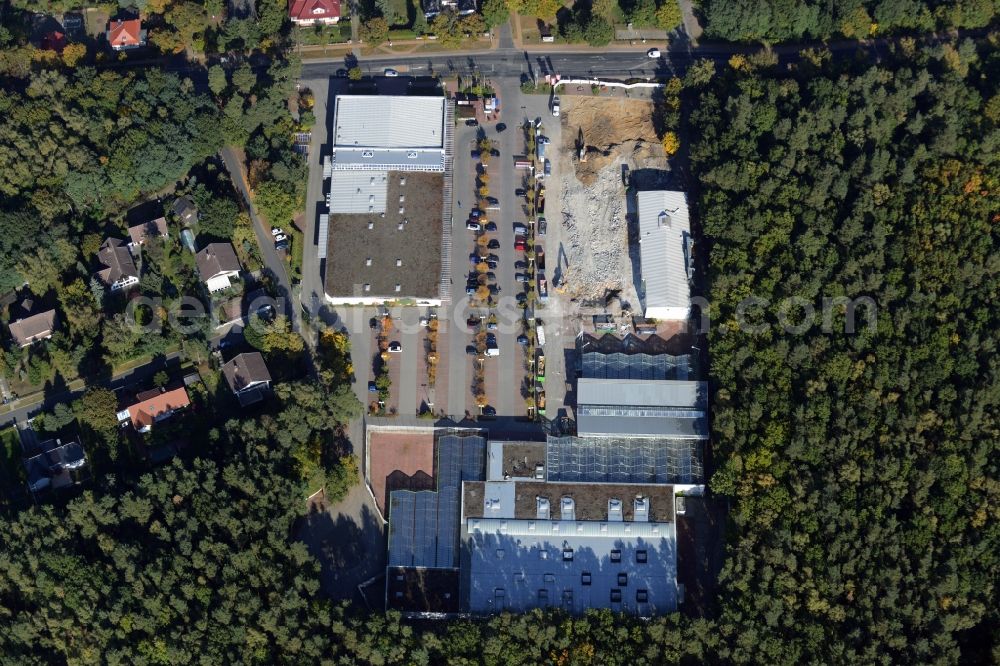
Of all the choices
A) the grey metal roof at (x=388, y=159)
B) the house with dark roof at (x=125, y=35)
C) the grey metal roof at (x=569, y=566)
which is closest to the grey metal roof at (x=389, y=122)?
the grey metal roof at (x=388, y=159)

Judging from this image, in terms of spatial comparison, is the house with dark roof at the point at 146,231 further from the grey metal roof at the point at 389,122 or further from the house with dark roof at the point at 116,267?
the grey metal roof at the point at 389,122

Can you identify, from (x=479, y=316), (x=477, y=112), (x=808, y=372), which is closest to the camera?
(x=808, y=372)

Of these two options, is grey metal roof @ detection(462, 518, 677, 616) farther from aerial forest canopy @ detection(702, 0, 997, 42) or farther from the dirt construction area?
aerial forest canopy @ detection(702, 0, 997, 42)

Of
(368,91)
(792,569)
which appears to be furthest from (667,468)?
(368,91)

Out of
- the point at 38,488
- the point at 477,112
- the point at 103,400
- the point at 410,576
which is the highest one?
the point at 477,112

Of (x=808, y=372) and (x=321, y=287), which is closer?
(x=808, y=372)

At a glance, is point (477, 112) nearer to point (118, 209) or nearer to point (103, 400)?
point (118, 209)

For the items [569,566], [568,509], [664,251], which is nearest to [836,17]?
[664,251]
